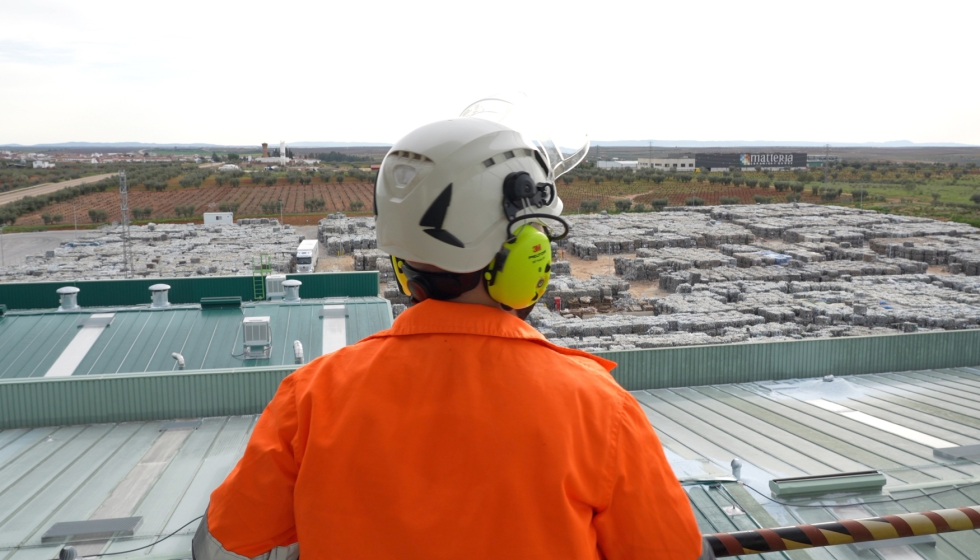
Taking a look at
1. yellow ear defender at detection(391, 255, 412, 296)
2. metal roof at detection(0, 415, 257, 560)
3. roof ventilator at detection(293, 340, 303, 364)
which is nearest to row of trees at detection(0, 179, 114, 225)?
roof ventilator at detection(293, 340, 303, 364)

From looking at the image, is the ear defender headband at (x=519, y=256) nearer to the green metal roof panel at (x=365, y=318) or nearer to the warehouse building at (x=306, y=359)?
the warehouse building at (x=306, y=359)

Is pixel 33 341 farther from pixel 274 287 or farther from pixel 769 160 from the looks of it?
pixel 769 160

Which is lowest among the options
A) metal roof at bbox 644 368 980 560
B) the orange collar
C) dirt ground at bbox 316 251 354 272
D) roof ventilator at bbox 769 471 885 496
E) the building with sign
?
dirt ground at bbox 316 251 354 272

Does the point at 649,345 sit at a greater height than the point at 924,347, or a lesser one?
lesser

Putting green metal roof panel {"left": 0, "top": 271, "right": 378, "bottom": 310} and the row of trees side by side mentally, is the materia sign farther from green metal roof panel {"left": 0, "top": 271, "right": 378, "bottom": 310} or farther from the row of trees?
green metal roof panel {"left": 0, "top": 271, "right": 378, "bottom": 310}

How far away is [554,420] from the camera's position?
6.70 ft

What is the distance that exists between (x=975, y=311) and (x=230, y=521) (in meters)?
33.0

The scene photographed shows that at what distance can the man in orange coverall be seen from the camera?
2.02 meters

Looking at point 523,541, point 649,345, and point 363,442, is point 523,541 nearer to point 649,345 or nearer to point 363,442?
point 363,442

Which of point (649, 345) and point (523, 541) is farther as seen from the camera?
point (649, 345)

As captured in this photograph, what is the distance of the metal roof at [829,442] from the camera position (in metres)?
6.14

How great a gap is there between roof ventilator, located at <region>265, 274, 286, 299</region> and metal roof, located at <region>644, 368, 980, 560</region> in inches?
400

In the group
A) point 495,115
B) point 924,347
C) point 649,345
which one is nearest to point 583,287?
point 649,345

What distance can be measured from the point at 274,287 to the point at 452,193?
17.0m
